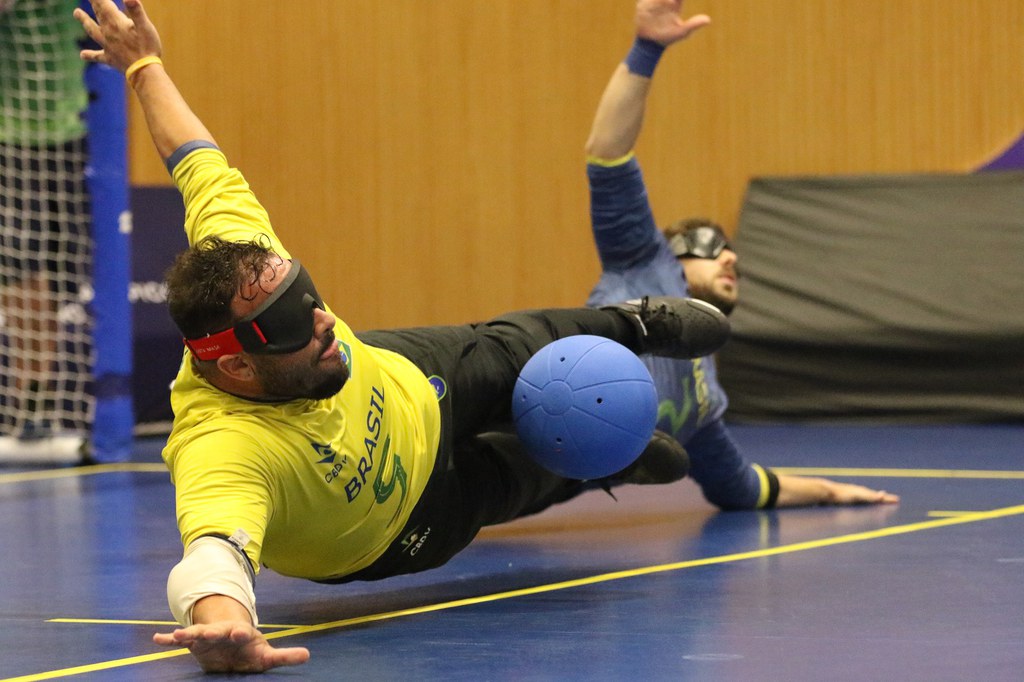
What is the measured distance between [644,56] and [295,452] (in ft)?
9.07

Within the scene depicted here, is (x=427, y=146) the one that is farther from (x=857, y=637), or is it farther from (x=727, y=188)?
(x=857, y=637)

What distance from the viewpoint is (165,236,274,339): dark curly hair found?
11.4 feet

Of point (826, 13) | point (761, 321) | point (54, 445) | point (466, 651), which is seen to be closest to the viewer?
point (466, 651)

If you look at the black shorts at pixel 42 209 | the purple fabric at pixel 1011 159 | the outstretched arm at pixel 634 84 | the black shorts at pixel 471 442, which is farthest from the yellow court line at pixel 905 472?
the black shorts at pixel 42 209

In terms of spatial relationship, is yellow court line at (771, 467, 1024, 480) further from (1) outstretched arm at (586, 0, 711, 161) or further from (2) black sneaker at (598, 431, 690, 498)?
(2) black sneaker at (598, 431, 690, 498)

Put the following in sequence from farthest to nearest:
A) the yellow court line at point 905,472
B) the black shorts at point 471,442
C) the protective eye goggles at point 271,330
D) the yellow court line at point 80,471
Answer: the yellow court line at point 80,471 → the yellow court line at point 905,472 → the black shorts at point 471,442 → the protective eye goggles at point 271,330

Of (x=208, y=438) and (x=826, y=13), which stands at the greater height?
(x=826, y=13)

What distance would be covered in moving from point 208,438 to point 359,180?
744 cm

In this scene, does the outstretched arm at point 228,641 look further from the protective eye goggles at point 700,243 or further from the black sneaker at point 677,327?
the protective eye goggles at point 700,243

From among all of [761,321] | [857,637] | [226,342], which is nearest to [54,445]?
[761,321]

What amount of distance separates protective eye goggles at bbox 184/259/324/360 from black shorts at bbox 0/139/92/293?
17.1ft

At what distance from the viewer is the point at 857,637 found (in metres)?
3.54

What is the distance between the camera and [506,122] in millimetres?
10758

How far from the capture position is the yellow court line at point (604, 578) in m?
3.40
